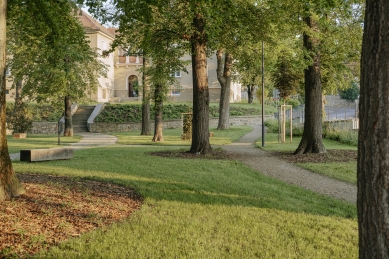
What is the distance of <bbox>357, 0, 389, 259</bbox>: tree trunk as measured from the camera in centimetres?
333

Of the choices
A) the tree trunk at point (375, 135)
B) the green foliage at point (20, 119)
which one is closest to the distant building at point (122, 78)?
the green foliage at point (20, 119)

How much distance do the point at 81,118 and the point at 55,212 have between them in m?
36.2

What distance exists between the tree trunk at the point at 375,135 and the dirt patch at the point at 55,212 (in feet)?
11.2

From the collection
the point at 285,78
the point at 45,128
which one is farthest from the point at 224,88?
the point at 45,128

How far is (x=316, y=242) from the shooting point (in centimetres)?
544

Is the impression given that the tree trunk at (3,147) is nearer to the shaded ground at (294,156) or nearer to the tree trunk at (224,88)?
the shaded ground at (294,156)

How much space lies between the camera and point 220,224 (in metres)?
6.07

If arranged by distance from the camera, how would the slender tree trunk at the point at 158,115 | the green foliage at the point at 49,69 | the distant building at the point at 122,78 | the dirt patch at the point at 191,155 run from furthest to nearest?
the distant building at the point at 122,78, the slender tree trunk at the point at 158,115, the green foliage at the point at 49,69, the dirt patch at the point at 191,155

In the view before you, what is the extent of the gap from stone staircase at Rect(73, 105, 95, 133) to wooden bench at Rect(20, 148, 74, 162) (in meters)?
24.1

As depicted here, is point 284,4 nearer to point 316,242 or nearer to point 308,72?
point 308,72

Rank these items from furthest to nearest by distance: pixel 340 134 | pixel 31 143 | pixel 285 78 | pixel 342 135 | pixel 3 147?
pixel 285 78, pixel 340 134, pixel 342 135, pixel 31 143, pixel 3 147

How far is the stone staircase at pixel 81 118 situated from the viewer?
128 feet

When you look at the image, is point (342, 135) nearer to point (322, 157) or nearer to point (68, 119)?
point (322, 157)

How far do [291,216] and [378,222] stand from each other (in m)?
3.46
